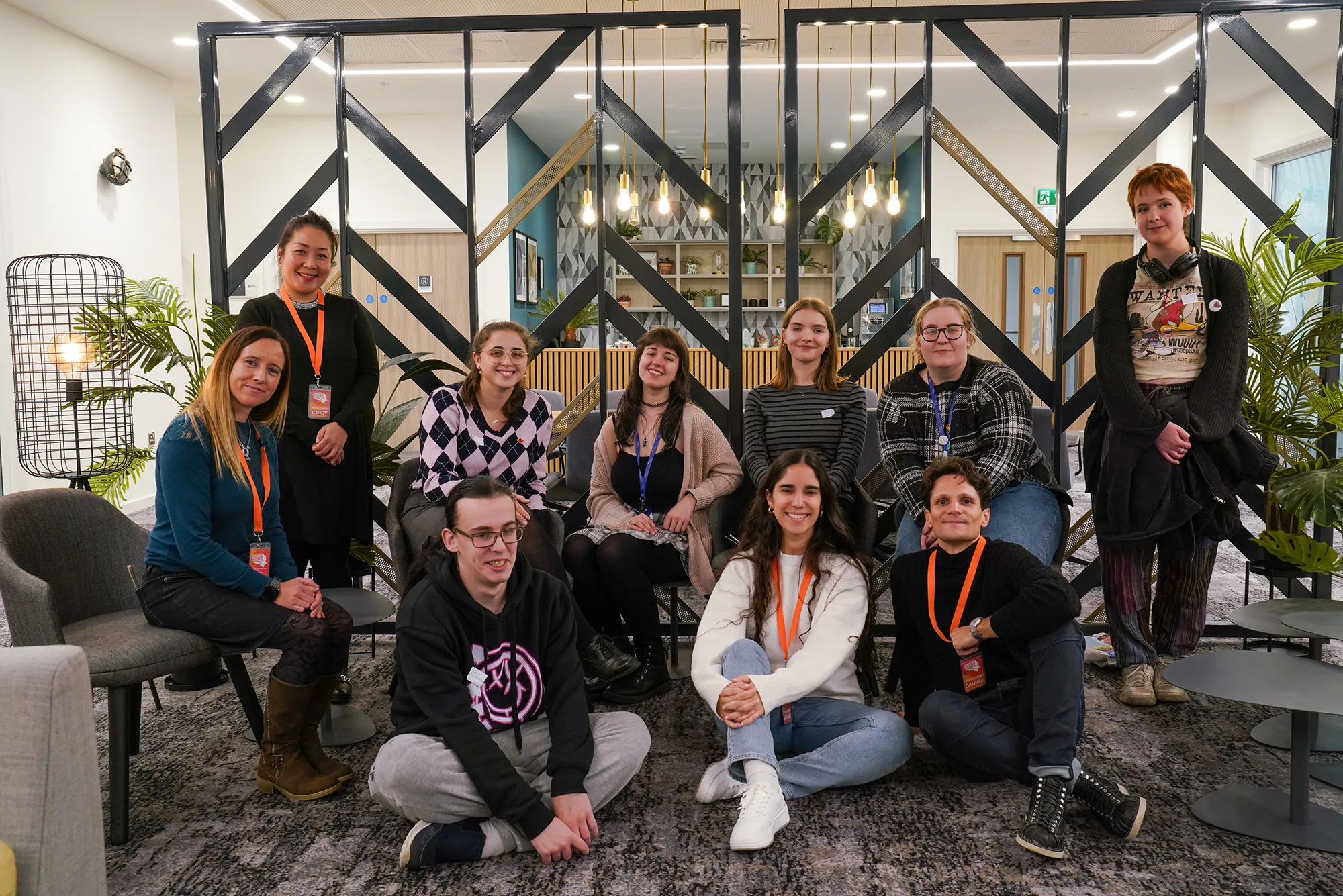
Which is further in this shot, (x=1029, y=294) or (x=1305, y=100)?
(x=1029, y=294)

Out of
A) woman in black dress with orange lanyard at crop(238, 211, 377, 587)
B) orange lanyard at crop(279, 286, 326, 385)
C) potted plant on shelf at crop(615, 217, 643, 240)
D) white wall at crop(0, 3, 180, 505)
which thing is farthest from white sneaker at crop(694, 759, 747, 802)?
potted plant on shelf at crop(615, 217, 643, 240)

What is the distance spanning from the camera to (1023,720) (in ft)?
7.63

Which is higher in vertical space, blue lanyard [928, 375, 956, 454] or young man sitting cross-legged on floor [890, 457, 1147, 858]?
blue lanyard [928, 375, 956, 454]

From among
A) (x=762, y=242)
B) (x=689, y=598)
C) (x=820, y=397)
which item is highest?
(x=762, y=242)

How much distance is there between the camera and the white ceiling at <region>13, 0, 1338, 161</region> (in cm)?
624

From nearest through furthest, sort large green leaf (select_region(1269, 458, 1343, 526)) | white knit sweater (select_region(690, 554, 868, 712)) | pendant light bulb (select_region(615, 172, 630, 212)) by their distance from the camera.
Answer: white knit sweater (select_region(690, 554, 868, 712)) → large green leaf (select_region(1269, 458, 1343, 526)) → pendant light bulb (select_region(615, 172, 630, 212))

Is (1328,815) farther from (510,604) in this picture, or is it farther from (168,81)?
(168,81)

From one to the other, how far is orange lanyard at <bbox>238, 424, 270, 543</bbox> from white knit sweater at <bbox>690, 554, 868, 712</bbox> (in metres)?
1.18

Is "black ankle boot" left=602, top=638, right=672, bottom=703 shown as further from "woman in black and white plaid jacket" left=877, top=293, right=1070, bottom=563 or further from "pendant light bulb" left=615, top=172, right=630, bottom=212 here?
"pendant light bulb" left=615, top=172, right=630, bottom=212

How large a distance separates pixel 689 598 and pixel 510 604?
99.8 inches

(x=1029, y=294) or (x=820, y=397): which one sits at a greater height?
(x=1029, y=294)

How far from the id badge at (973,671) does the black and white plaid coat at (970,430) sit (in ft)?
2.05

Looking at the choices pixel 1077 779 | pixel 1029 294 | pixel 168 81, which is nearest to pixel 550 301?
pixel 168 81

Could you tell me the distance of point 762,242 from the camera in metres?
10.9
